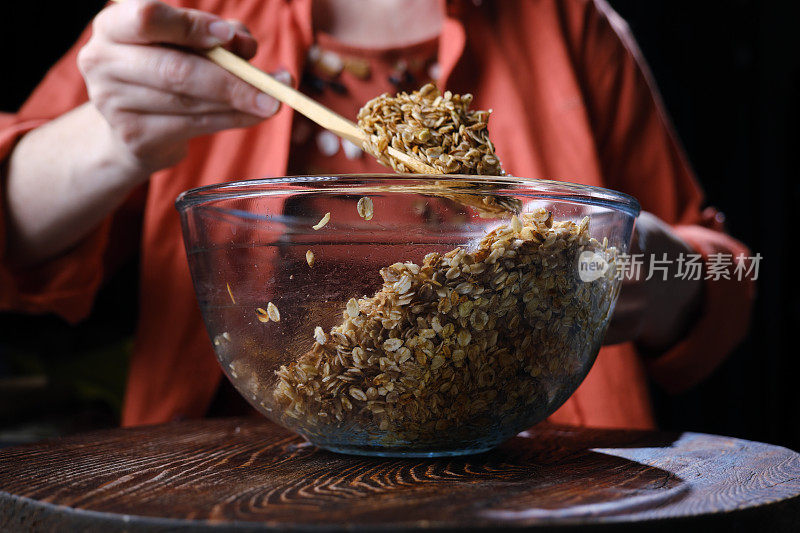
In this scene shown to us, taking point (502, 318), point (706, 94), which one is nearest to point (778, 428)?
point (706, 94)

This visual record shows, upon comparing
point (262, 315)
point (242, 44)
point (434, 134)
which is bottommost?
point (262, 315)

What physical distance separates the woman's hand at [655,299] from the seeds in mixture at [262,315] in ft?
1.22

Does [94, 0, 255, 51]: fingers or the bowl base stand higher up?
[94, 0, 255, 51]: fingers

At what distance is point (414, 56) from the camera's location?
3.19 feet

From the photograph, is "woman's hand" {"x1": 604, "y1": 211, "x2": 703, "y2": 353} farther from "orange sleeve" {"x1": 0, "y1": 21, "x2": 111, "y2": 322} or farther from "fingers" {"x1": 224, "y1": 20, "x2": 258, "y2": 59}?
"orange sleeve" {"x1": 0, "y1": 21, "x2": 111, "y2": 322}

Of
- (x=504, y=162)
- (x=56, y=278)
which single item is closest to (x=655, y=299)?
(x=504, y=162)

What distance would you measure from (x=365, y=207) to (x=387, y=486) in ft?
0.55

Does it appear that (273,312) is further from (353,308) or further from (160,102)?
(160,102)

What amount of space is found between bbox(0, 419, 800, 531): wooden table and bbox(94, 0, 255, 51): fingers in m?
0.34

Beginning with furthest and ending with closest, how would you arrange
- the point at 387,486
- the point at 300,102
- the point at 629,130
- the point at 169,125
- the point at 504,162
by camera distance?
the point at 629,130, the point at 504,162, the point at 169,125, the point at 300,102, the point at 387,486

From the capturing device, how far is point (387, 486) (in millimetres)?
404

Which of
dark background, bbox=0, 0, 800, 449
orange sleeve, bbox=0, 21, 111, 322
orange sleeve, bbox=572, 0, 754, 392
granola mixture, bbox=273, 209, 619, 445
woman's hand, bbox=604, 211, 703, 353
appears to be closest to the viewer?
granola mixture, bbox=273, 209, 619, 445

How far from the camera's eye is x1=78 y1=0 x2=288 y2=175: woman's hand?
62 cm

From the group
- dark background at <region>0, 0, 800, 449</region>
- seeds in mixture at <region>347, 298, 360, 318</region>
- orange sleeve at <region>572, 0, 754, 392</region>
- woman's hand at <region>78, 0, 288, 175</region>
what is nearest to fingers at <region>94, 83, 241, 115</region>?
woman's hand at <region>78, 0, 288, 175</region>
